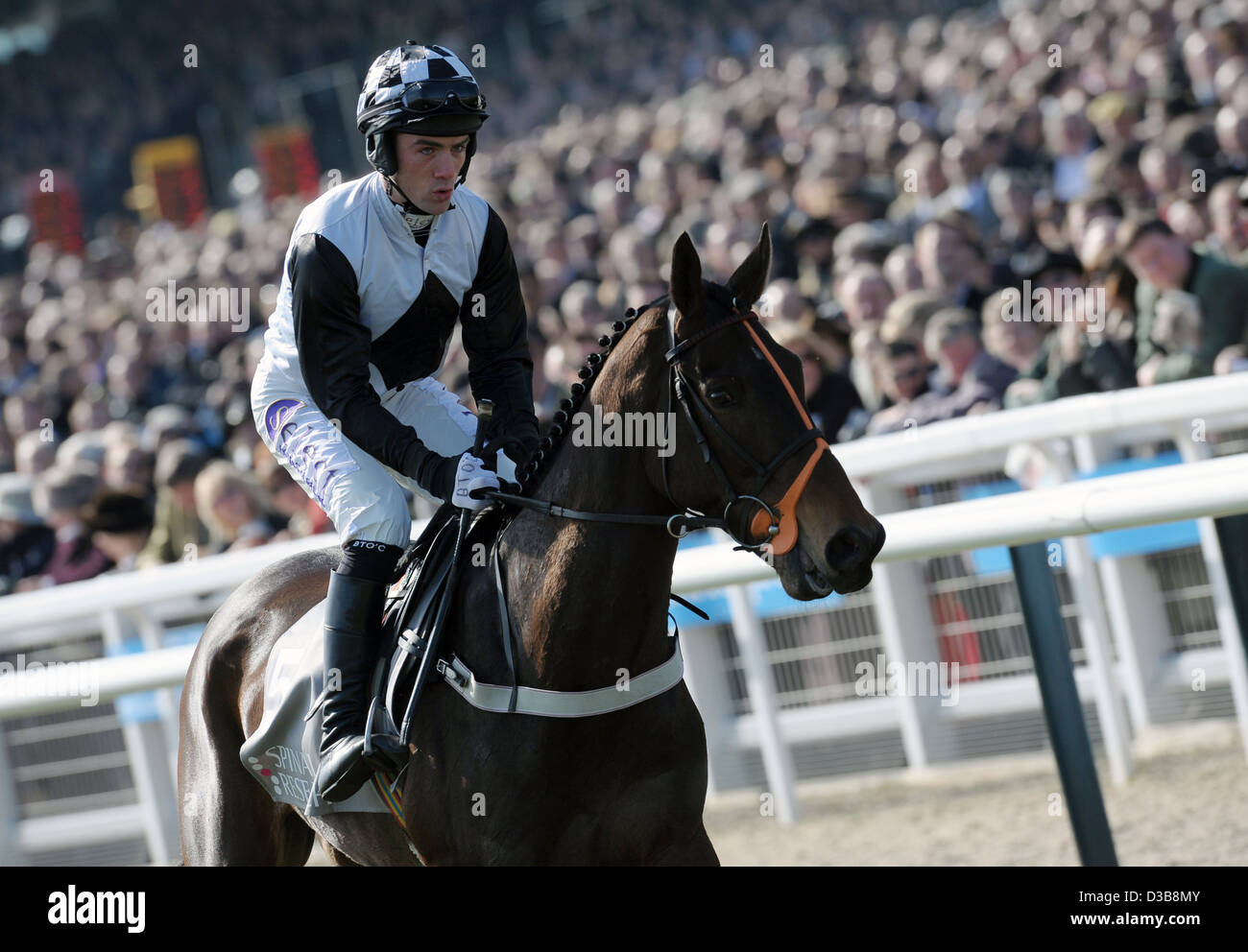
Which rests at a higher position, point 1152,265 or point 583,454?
point 1152,265

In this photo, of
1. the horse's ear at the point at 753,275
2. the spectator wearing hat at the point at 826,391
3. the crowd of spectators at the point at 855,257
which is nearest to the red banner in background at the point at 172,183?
the crowd of spectators at the point at 855,257

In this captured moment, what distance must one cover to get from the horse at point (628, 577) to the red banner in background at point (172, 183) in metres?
17.4

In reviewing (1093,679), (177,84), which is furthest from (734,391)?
(177,84)

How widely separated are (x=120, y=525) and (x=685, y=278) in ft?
16.3

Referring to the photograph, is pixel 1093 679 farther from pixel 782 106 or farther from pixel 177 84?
pixel 177 84

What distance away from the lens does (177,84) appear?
25.2 m

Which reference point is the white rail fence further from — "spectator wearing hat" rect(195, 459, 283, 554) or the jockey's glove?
the jockey's glove

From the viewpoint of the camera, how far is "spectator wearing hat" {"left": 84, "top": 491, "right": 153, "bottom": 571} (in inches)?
283

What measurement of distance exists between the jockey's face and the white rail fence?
1.30 metres

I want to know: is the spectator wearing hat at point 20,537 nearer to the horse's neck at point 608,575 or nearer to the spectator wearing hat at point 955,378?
the spectator wearing hat at point 955,378

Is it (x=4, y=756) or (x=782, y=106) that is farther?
(x=782, y=106)

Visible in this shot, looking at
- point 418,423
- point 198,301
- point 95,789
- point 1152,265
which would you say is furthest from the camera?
point 198,301

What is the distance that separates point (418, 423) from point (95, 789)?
3522 millimetres

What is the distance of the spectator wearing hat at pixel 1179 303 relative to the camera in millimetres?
5590
